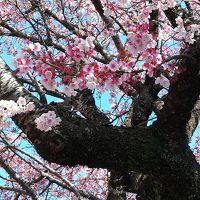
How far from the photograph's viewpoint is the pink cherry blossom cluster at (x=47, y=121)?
128 inches

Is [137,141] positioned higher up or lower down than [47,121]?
higher up

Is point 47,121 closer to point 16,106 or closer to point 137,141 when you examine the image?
point 16,106

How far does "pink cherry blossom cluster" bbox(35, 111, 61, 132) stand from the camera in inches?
128

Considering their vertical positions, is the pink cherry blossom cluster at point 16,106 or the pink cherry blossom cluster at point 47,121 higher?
the pink cherry blossom cluster at point 16,106

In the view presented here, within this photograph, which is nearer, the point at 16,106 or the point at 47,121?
the point at 47,121

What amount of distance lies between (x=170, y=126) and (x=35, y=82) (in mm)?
1498

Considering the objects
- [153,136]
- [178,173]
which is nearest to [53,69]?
[153,136]

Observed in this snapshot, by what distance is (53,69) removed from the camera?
10.7 ft

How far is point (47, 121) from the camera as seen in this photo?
325 cm

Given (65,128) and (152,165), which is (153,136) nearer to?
(152,165)

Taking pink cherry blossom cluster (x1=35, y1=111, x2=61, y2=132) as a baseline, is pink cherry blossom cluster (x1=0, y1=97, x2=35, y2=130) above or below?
above

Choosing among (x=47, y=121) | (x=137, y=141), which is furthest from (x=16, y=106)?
(x=137, y=141)

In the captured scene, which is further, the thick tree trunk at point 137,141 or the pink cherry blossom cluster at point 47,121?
the thick tree trunk at point 137,141

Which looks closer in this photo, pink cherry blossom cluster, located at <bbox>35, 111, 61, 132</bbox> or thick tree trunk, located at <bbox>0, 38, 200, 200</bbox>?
pink cherry blossom cluster, located at <bbox>35, 111, 61, 132</bbox>
